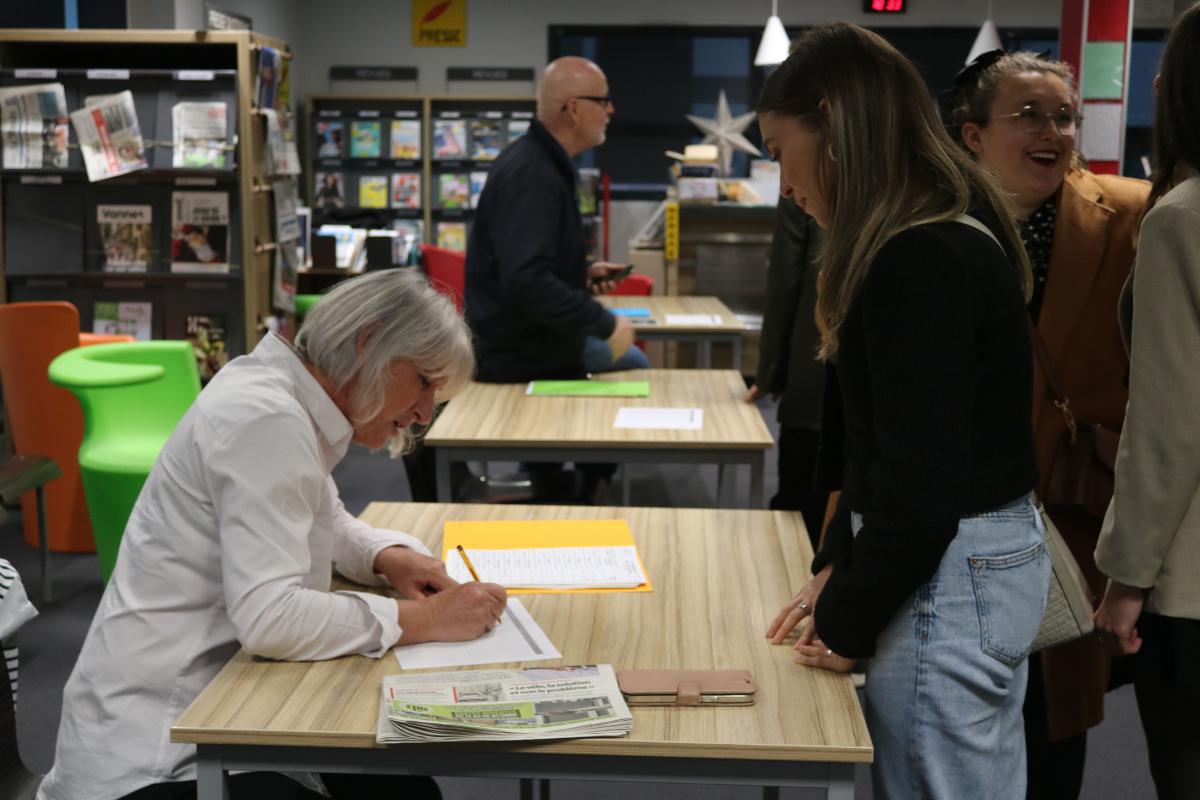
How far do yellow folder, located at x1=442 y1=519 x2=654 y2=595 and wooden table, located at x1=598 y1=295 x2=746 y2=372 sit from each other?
244cm

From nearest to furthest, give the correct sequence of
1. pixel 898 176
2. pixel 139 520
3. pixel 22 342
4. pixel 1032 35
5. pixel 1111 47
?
1. pixel 898 176
2. pixel 139 520
3. pixel 22 342
4. pixel 1111 47
5. pixel 1032 35

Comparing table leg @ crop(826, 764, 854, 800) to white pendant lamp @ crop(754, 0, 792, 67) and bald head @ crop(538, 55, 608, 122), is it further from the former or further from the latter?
white pendant lamp @ crop(754, 0, 792, 67)

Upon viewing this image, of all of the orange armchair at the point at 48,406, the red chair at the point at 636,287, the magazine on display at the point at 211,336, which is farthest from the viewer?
→ the red chair at the point at 636,287

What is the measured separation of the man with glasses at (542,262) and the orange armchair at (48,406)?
1591 millimetres

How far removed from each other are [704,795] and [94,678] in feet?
5.41

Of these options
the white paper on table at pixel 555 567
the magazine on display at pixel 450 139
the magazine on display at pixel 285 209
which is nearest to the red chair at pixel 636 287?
the magazine on display at pixel 285 209

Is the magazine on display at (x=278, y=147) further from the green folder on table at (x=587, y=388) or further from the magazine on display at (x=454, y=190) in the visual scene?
the magazine on display at (x=454, y=190)

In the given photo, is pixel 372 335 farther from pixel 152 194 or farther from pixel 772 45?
pixel 772 45

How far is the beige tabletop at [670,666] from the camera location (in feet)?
4.48

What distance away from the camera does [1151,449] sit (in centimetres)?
149

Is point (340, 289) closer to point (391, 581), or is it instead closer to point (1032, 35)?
point (391, 581)

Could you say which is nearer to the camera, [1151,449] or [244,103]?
[1151,449]

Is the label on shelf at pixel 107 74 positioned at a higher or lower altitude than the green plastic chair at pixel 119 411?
higher

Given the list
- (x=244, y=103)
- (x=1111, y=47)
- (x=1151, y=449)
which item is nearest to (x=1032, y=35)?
(x=1111, y=47)
